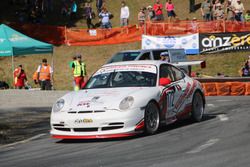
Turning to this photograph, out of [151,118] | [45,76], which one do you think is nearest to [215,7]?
[45,76]

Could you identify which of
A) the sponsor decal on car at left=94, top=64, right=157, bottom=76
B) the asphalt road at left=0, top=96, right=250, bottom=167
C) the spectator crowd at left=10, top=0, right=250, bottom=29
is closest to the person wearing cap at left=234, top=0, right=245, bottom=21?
the spectator crowd at left=10, top=0, right=250, bottom=29

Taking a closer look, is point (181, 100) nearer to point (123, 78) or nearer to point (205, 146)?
point (123, 78)

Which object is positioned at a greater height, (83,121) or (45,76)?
(45,76)

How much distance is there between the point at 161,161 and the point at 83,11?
3841 centimetres

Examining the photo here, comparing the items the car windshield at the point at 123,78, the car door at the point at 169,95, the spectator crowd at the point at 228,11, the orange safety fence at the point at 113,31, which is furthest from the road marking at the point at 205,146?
the spectator crowd at the point at 228,11

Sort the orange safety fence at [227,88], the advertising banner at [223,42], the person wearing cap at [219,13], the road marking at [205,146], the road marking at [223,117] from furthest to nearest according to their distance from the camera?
1. the person wearing cap at [219,13]
2. the advertising banner at [223,42]
3. the orange safety fence at [227,88]
4. the road marking at [223,117]
5. the road marking at [205,146]

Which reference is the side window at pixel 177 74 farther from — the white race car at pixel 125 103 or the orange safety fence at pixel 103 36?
the orange safety fence at pixel 103 36

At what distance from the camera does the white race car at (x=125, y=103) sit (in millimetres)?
11375

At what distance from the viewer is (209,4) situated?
1550 inches

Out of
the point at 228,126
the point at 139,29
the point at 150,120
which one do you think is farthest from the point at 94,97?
the point at 139,29

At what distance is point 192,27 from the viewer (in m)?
35.9

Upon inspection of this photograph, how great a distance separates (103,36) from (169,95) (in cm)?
2660

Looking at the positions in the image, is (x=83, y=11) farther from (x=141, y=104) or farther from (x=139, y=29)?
(x=141, y=104)

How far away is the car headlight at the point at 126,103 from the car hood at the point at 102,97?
57 mm
